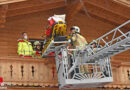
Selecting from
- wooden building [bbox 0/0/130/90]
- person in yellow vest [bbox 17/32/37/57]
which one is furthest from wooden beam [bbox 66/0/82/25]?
person in yellow vest [bbox 17/32/37/57]

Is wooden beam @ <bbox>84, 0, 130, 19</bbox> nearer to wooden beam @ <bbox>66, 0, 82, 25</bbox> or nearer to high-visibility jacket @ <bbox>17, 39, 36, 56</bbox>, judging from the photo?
wooden beam @ <bbox>66, 0, 82, 25</bbox>

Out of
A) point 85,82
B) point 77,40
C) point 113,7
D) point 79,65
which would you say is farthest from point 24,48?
point 113,7

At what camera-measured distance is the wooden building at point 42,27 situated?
1301cm

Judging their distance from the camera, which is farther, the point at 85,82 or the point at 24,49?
the point at 24,49

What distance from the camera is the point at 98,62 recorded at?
12.5 metres

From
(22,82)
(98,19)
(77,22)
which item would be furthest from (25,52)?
(98,19)

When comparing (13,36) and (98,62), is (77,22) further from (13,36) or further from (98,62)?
(98,62)

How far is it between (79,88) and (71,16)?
15.1 feet

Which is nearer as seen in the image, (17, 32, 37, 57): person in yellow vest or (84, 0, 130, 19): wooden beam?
(17, 32, 37, 57): person in yellow vest

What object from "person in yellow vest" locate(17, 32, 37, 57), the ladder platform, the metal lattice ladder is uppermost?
"person in yellow vest" locate(17, 32, 37, 57)

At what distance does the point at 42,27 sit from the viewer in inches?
668

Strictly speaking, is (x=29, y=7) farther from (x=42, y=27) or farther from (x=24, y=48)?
(x=24, y=48)

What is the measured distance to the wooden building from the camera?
1301 centimetres

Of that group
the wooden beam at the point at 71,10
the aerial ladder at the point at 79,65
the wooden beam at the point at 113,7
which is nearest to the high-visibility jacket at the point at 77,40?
the aerial ladder at the point at 79,65
